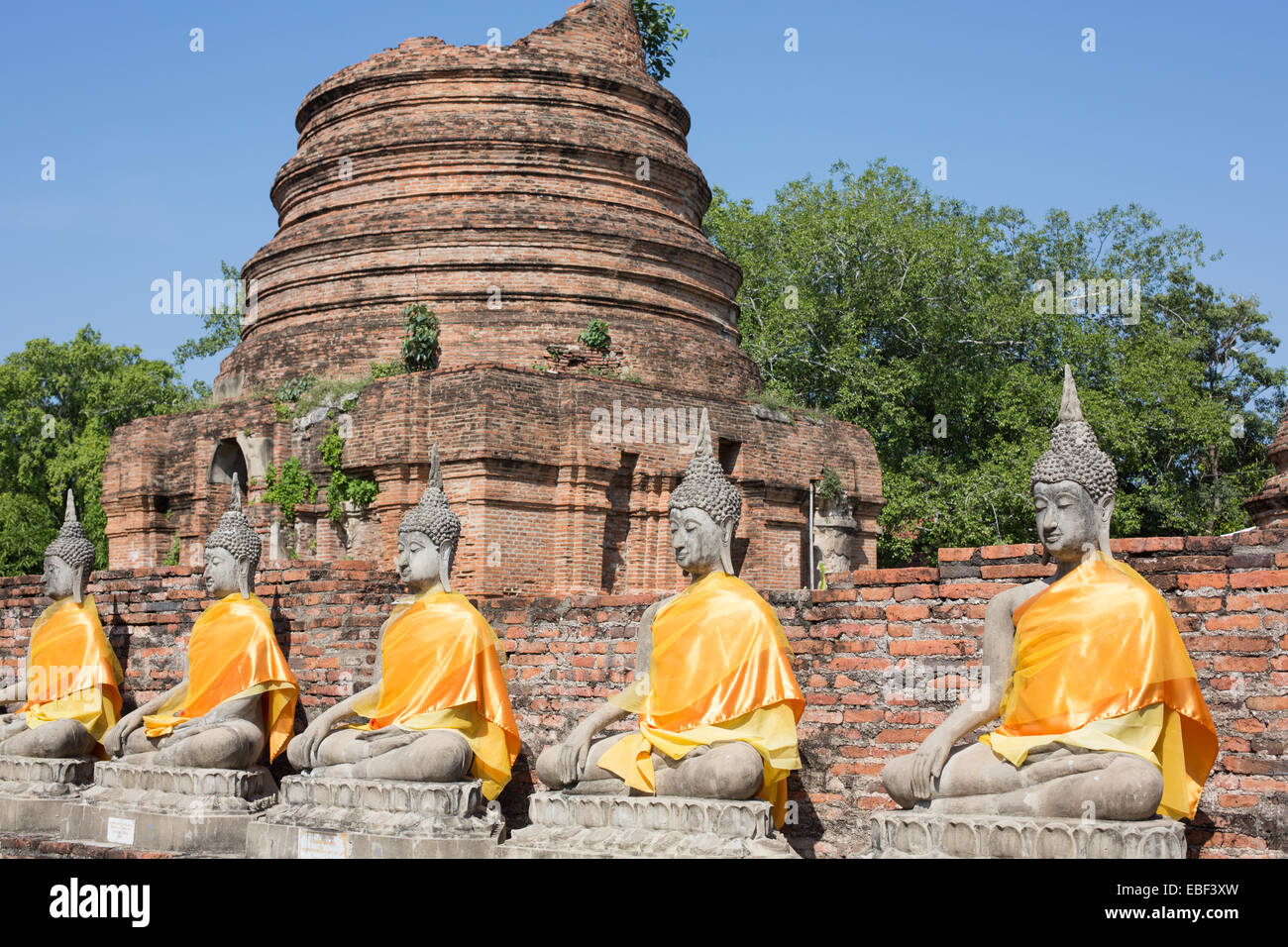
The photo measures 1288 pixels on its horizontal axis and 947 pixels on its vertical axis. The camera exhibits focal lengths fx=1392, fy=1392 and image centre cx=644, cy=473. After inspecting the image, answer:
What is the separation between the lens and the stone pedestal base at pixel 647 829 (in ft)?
19.2

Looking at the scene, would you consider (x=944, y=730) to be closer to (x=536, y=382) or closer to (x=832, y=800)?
(x=832, y=800)

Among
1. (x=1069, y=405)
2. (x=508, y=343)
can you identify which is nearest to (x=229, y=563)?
(x=1069, y=405)

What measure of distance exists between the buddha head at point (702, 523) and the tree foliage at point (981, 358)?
625 inches

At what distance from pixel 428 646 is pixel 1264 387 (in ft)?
84.5

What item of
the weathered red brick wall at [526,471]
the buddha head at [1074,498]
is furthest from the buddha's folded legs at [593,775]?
the weathered red brick wall at [526,471]

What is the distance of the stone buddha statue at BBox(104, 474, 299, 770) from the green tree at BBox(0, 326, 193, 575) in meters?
19.9

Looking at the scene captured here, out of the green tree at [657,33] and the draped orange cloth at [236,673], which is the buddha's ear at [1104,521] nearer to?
the draped orange cloth at [236,673]

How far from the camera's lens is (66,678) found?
9875mm

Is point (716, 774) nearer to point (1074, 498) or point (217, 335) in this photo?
point (1074, 498)

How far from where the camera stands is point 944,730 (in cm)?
544

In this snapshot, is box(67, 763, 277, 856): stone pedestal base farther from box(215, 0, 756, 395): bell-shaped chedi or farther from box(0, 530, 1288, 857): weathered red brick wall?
box(215, 0, 756, 395): bell-shaped chedi

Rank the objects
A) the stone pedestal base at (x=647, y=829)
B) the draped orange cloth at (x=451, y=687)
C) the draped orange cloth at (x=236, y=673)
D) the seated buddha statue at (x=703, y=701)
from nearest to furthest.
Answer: the stone pedestal base at (x=647, y=829) < the seated buddha statue at (x=703, y=701) < the draped orange cloth at (x=451, y=687) < the draped orange cloth at (x=236, y=673)

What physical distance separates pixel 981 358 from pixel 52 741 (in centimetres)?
2005

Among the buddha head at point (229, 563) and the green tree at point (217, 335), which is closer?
the buddha head at point (229, 563)
